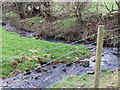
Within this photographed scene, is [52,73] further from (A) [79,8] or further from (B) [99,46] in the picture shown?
(A) [79,8]

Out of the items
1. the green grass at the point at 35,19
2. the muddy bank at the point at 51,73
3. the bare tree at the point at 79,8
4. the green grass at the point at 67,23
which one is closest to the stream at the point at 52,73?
the muddy bank at the point at 51,73

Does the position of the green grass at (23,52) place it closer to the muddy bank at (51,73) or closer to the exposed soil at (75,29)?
the muddy bank at (51,73)

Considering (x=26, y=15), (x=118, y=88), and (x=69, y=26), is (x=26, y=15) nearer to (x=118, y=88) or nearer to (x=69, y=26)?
(x=69, y=26)

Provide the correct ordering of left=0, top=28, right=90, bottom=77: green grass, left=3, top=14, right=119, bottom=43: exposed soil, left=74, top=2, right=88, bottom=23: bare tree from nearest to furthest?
left=0, top=28, right=90, bottom=77: green grass < left=3, top=14, right=119, bottom=43: exposed soil < left=74, top=2, right=88, bottom=23: bare tree

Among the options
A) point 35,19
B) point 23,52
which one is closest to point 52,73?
point 23,52

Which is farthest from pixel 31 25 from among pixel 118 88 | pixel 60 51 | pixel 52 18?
pixel 118 88

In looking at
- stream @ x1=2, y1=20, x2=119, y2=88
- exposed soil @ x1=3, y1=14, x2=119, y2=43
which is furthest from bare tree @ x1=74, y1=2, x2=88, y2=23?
stream @ x1=2, y1=20, x2=119, y2=88

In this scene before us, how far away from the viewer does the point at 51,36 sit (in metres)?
17.9

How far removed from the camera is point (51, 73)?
8.95 m

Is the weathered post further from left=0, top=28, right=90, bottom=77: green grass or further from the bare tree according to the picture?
the bare tree

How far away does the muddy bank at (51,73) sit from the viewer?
24.7ft

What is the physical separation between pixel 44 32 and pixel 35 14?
6278 mm

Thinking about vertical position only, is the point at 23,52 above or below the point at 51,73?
above

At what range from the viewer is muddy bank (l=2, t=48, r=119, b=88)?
754 centimetres
